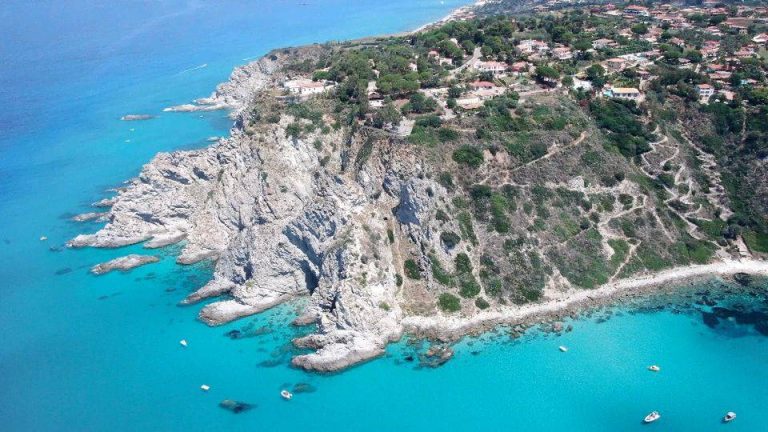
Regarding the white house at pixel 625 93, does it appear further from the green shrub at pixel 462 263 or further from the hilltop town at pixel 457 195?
the green shrub at pixel 462 263

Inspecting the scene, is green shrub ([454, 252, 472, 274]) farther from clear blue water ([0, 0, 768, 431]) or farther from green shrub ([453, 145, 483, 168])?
green shrub ([453, 145, 483, 168])

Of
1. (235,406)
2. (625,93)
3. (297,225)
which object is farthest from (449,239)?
(625,93)

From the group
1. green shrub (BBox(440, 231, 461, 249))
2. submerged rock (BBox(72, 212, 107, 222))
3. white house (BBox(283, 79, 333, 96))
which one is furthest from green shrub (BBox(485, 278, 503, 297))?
submerged rock (BBox(72, 212, 107, 222))

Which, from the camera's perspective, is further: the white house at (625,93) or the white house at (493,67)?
the white house at (493,67)

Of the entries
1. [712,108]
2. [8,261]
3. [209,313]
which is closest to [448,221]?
[209,313]

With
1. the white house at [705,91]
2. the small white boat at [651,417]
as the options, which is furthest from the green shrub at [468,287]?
the white house at [705,91]

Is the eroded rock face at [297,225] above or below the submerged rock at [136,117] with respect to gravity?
below
